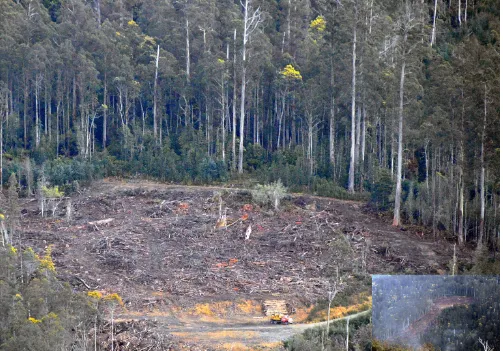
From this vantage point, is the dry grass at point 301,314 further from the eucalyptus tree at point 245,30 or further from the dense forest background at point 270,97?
the eucalyptus tree at point 245,30

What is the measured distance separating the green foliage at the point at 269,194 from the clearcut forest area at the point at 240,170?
24mm

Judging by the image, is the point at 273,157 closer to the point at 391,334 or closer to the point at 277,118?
the point at 277,118

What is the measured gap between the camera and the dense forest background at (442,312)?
7.22 metres

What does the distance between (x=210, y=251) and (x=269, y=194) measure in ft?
3.26

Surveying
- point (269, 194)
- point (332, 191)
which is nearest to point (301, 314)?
point (269, 194)

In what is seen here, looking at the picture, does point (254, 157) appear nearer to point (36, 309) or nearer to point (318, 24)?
point (318, 24)

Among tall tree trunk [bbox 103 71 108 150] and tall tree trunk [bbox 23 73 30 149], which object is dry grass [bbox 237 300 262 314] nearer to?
tall tree trunk [bbox 103 71 108 150]

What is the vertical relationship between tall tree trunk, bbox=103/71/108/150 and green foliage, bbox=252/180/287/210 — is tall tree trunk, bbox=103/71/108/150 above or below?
above

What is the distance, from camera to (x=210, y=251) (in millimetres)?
8203

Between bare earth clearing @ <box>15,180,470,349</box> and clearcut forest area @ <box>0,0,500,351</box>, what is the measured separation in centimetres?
2

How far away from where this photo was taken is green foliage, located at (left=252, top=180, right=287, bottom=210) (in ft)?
28.4

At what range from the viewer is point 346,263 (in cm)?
786

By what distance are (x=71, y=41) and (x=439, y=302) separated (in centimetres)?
551

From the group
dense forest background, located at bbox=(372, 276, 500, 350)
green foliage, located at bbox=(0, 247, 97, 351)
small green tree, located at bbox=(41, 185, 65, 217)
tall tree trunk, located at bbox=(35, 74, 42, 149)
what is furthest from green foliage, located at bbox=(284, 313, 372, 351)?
tall tree trunk, located at bbox=(35, 74, 42, 149)
